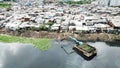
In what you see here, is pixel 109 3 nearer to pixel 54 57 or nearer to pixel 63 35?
pixel 63 35

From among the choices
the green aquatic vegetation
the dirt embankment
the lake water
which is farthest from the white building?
the green aquatic vegetation

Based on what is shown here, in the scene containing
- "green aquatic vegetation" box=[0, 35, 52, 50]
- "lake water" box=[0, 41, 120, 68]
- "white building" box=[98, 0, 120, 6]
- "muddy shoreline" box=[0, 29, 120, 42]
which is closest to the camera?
"lake water" box=[0, 41, 120, 68]

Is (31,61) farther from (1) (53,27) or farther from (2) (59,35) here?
(1) (53,27)

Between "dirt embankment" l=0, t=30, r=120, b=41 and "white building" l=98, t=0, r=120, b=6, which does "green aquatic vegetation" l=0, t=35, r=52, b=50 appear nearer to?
"dirt embankment" l=0, t=30, r=120, b=41

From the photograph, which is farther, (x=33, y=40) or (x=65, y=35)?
(x=65, y=35)

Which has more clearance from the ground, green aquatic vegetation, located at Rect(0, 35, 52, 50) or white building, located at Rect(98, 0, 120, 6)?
white building, located at Rect(98, 0, 120, 6)

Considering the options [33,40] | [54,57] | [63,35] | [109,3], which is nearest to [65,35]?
[63,35]
